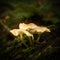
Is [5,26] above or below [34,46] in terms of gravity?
above

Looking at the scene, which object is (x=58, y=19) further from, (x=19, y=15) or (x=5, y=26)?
(x=5, y=26)

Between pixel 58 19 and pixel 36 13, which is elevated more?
pixel 36 13

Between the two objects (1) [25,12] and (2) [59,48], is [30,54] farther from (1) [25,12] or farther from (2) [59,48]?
(1) [25,12]

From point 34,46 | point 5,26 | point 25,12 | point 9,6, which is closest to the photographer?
point 34,46

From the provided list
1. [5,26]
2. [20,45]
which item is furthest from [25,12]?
[20,45]

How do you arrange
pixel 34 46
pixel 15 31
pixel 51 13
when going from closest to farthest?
pixel 15 31
pixel 34 46
pixel 51 13

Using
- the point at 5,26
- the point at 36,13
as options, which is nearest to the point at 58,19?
the point at 36,13

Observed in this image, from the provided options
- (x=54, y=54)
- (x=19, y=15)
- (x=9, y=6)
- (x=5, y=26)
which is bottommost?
(x=54, y=54)

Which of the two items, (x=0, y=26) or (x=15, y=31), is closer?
(x=15, y=31)

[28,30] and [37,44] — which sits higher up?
[28,30]
